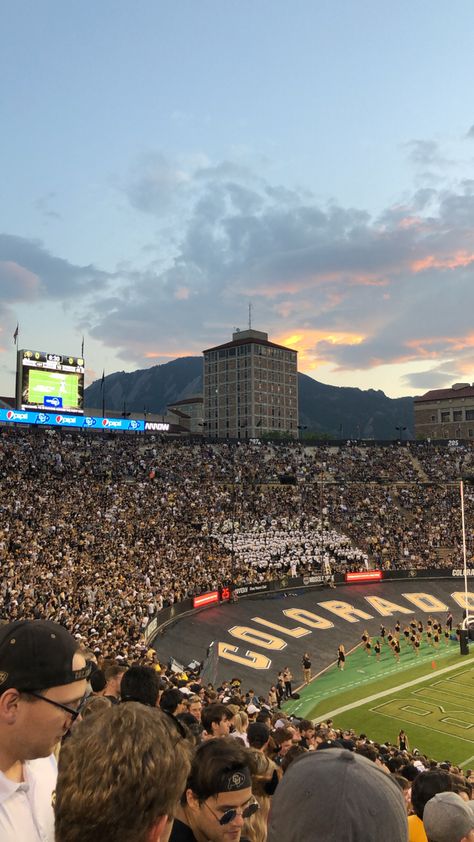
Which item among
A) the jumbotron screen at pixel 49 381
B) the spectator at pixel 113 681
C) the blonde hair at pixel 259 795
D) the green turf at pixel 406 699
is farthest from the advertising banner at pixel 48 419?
the blonde hair at pixel 259 795

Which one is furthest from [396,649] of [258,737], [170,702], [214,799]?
[214,799]

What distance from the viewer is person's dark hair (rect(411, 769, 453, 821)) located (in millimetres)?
6254

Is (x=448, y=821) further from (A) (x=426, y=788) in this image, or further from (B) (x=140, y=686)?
(B) (x=140, y=686)

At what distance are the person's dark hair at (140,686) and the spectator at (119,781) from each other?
14.6 ft

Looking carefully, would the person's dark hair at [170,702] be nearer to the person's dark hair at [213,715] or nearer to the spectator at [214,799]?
the person's dark hair at [213,715]

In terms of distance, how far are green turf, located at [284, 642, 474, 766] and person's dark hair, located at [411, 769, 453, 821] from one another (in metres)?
20.1

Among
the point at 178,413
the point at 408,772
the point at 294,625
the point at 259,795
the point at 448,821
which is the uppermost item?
the point at 178,413

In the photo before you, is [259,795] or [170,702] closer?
[259,795]

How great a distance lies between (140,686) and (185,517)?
155 feet

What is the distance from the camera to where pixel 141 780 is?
237cm

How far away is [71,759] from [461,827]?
9.69 feet

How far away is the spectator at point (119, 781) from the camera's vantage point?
2.32 metres

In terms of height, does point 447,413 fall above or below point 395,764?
above

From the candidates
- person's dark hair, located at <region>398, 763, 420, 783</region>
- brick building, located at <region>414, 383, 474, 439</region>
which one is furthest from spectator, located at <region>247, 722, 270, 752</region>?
brick building, located at <region>414, 383, 474, 439</region>
